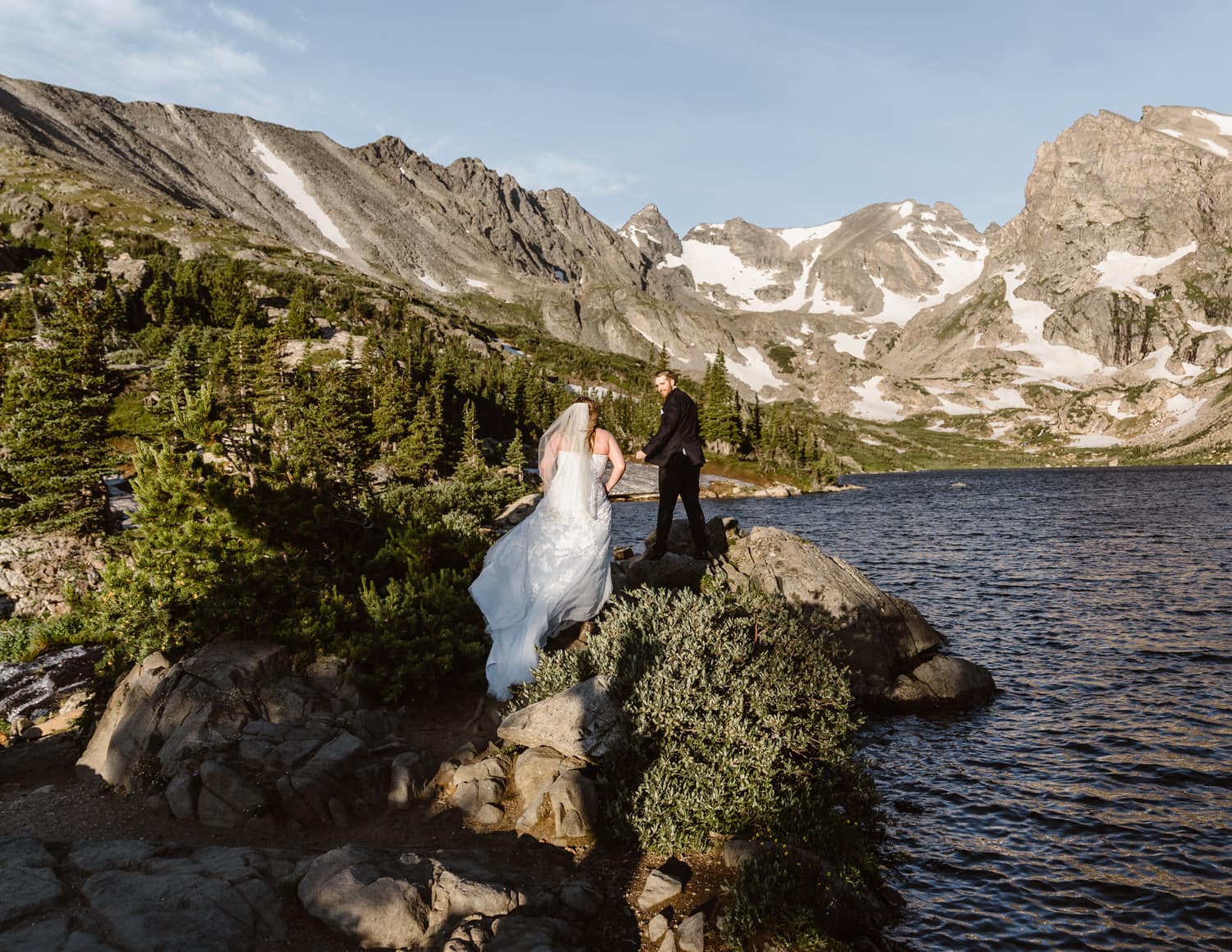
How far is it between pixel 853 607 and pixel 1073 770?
5962mm

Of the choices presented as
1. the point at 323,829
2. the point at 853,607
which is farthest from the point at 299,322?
the point at 323,829

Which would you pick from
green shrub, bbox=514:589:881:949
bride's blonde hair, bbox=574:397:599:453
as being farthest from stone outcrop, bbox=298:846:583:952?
bride's blonde hair, bbox=574:397:599:453

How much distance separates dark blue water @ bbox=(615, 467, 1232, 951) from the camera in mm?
9797

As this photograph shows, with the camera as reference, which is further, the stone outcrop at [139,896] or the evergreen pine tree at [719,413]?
the evergreen pine tree at [719,413]

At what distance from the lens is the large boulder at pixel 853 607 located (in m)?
17.8

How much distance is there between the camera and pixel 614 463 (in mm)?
12711

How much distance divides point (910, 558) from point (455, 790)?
39697 millimetres

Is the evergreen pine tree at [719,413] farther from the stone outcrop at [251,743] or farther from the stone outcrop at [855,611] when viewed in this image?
the stone outcrop at [251,743]

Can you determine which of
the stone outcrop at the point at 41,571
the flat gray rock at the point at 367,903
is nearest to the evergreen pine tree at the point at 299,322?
the stone outcrop at the point at 41,571

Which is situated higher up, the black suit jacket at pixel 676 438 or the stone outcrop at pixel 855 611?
the black suit jacket at pixel 676 438

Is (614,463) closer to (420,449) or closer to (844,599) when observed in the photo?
(844,599)

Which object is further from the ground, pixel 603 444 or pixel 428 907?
pixel 603 444

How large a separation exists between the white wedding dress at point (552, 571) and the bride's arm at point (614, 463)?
0.49 feet

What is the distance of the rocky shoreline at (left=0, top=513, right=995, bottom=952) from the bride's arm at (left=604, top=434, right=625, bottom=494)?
10.7 ft
